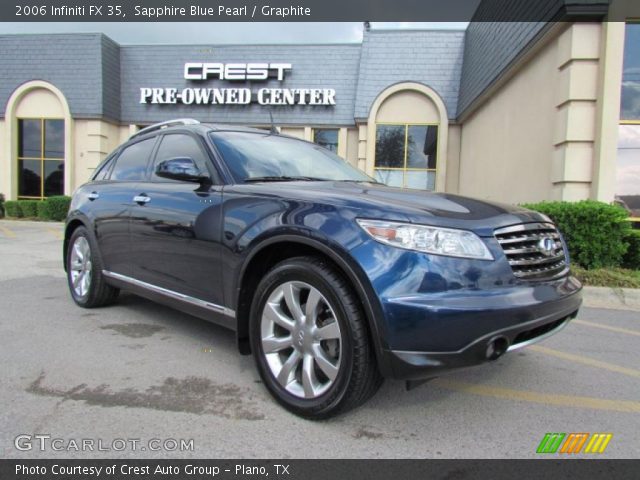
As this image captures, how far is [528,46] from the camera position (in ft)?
28.0

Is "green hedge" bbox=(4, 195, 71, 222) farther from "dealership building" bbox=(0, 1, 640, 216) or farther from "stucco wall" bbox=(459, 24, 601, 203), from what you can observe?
"stucco wall" bbox=(459, 24, 601, 203)

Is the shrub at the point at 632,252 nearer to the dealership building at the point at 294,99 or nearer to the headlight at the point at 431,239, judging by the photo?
the dealership building at the point at 294,99

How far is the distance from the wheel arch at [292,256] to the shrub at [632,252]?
581cm

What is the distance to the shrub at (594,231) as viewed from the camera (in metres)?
Result: 6.13

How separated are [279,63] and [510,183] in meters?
9.87

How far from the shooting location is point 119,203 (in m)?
4.13

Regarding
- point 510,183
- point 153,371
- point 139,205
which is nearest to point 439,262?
point 153,371

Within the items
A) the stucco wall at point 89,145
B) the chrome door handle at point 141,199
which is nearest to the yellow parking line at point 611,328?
the chrome door handle at point 141,199

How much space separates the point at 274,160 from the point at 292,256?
3.35 feet

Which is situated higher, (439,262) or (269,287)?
(439,262)

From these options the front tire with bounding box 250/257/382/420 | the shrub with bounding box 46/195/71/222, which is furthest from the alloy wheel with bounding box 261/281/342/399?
the shrub with bounding box 46/195/71/222

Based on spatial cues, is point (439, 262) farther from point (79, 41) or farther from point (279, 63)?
point (79, 41)

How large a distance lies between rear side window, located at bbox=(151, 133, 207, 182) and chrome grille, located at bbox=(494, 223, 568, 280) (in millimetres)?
2072

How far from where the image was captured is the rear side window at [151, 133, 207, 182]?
3427 mm
